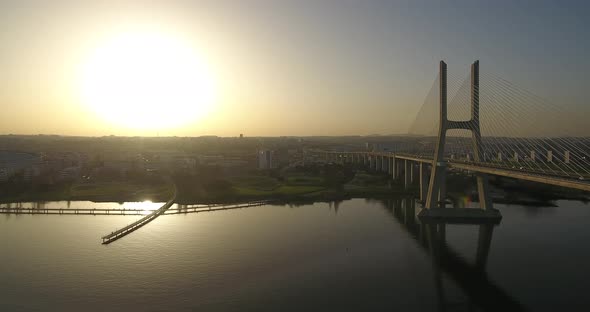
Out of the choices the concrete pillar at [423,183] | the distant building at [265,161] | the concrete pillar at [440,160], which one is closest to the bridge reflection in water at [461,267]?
the concrete pillar at [440,160]

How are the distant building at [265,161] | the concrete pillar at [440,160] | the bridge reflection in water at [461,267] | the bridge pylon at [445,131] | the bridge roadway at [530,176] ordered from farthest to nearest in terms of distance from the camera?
the distant building at [265,161], the concrete pillar at [440,160], the bridge pylon at [445,131], the bridge roadway at [530,176], the bridge reflection in water at [461,267]

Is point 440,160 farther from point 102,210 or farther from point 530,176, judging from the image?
point 102,210

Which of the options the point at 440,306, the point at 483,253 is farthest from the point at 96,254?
the point at 483,253

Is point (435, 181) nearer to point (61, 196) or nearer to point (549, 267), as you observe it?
point (549, 267)

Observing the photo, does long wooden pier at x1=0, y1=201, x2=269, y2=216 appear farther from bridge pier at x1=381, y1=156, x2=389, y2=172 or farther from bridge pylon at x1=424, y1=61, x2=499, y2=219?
bridge pier at x1=381, y1=156, x2=389, y2=172

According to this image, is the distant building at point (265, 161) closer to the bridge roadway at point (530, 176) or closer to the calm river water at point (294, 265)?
the bridge roadway at point (530, 176)
